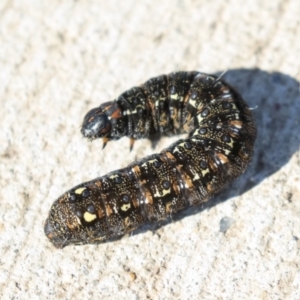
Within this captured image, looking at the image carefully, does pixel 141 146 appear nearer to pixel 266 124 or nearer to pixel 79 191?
pixel 79 191

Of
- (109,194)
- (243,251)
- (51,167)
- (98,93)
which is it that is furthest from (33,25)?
(243,251)

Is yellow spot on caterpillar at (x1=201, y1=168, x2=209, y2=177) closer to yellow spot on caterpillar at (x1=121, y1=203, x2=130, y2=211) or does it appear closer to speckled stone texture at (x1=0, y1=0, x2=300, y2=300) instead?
speckled stone texture at (x1=0, y1=0, x2=300, y2=300)

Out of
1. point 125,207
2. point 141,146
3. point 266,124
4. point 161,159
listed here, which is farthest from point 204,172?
point 266,124

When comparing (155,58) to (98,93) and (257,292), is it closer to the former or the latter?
(98,93)

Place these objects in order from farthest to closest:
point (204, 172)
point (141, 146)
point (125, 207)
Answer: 1. point (141, 146)
2. point (204, 172)
3. point (125, 207)

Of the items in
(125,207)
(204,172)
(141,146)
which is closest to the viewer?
(125,207)

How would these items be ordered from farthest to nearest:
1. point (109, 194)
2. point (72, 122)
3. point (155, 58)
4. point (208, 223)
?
point (155, 58) < point (72, 122) < point (208, 223) < point (109, 194)

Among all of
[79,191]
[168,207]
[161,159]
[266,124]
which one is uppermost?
[266,124]
